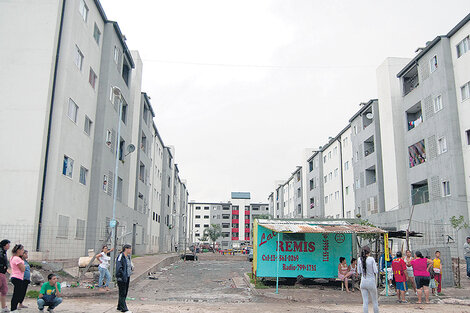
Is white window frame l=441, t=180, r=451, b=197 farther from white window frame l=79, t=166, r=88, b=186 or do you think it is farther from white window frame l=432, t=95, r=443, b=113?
white window frame l=79, t=166, r=88, b=186

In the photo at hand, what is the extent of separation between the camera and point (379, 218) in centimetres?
3597

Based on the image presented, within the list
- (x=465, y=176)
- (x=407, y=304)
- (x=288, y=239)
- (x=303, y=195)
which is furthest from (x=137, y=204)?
(x=303, y=195)

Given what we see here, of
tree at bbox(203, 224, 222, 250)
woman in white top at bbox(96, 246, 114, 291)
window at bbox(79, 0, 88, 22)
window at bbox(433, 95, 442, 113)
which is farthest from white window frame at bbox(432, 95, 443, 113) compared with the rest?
tree at bbox(203, 224, 222, 250)

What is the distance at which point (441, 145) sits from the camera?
28.1 meters

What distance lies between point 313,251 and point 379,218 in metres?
20.4

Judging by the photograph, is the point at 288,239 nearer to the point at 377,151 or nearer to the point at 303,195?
the point at 377,151

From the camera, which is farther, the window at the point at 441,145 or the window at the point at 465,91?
the window at the point at 441,145

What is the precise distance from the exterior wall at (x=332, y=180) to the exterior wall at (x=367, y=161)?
7409mm

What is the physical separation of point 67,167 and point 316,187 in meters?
44.7

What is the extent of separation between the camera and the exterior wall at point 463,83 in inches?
1011

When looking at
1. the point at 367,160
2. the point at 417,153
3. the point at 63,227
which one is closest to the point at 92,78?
the point at 63,227

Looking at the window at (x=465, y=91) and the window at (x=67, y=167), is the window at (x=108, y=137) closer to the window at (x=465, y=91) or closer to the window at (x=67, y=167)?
the window at (x=67, y=167)

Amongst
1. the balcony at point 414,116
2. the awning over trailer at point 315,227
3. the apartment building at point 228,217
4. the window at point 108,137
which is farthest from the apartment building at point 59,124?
the apartment building at point 228,217

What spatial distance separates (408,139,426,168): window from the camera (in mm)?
30814
